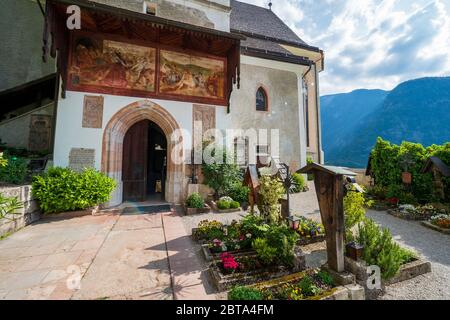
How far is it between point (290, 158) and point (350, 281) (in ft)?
30.4

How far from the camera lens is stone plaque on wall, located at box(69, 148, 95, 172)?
23.8ft

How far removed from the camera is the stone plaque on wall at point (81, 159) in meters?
7.25

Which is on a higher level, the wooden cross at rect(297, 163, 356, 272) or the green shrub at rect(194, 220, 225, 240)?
the wooden cross at rect(297, 163, 356, 272)

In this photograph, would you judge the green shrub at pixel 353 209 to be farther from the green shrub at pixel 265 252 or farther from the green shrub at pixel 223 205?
→ the green shrub at pixel 223 205

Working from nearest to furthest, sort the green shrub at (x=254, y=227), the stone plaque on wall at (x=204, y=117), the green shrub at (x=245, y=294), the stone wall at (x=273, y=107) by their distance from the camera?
the green shrub at (x=245, y=294) → the green shrub at (x=254, y=227) → the stone plaque on wall at (x=204, y=117) → the stone wall at (x=273, y=107)

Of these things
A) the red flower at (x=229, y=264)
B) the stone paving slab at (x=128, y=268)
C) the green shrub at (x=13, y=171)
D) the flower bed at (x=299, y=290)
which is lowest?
the stone paving slab at (x=128, y=268)

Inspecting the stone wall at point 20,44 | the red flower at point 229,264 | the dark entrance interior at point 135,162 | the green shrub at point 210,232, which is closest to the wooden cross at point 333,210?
the red flower at point 229,264

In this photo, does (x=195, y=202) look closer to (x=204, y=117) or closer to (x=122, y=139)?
(x=204, y=117)

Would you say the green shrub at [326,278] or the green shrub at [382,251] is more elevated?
the green shrub at [382,251]

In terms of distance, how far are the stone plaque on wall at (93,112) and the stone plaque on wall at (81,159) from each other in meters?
0.99

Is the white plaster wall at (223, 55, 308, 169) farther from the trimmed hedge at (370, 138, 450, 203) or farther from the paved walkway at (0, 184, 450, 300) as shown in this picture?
the paved walkway at (0, 184, 450, 300)

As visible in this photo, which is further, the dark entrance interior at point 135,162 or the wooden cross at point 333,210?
the dark entrance interior at point 135,162

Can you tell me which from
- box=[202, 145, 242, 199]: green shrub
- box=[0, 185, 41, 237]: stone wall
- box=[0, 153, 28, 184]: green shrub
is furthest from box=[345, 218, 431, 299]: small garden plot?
box=[0, 153, 28, 184]: green shrub

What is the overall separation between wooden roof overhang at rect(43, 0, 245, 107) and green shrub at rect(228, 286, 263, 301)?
819 cm
